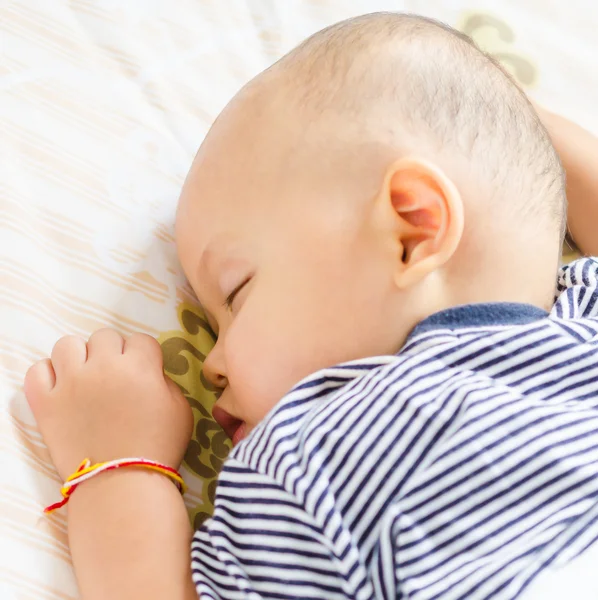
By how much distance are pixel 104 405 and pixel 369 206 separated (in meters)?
0.36

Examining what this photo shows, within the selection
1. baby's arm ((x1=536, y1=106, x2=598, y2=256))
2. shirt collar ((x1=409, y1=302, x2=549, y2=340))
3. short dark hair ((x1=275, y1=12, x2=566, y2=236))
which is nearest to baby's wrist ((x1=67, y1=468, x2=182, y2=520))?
shirt collar ((x1=409, y1=302, x2=549, y2=340))

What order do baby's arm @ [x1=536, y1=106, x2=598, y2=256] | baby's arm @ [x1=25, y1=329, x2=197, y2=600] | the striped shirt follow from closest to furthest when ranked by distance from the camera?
the striped shirt → baby's arm @ [x1=25, y1=329, x2=197, y2=600] → baby's arm @ [x1=536, y1=106, x2=598, y2=256]

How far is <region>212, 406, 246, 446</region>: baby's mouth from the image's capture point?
91 centimetres

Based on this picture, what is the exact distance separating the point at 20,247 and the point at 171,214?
20cm

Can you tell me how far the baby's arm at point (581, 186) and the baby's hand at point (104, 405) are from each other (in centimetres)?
63

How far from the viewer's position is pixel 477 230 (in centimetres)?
81

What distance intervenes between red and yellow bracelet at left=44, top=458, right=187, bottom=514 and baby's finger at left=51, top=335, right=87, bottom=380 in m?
0.11

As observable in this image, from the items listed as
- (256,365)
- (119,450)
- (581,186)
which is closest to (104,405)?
(119,450)

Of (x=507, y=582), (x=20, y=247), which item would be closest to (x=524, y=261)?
(x=507, y=582)

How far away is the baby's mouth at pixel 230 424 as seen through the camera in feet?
2.99

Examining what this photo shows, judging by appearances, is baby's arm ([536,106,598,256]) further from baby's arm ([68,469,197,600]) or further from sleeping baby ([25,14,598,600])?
baby's arm ([68,469,197,600])

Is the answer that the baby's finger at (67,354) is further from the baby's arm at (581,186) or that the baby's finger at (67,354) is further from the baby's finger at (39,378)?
the baby's arm at (581,186)

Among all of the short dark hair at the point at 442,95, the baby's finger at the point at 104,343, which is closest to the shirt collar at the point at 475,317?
the short dark hair at the point at 442,95

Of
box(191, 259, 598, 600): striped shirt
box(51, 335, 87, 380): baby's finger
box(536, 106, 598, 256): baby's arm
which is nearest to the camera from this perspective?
box(191, 259, 598, 600): striped shirt
